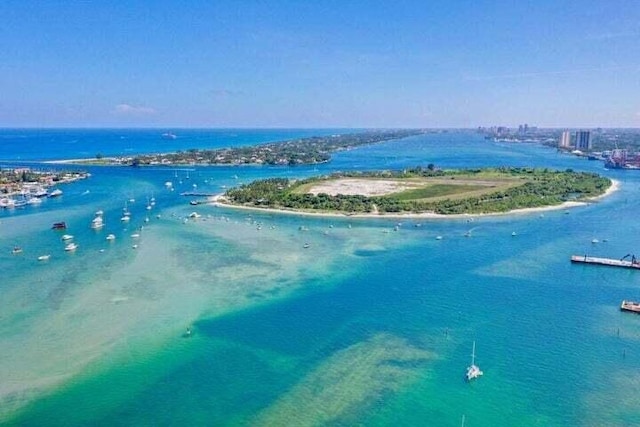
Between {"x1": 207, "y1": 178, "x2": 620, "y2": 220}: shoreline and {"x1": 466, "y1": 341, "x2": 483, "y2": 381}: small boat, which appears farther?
{"x1": 207, "y1": 178, "x2": 620, "y2": 220}: shoreline

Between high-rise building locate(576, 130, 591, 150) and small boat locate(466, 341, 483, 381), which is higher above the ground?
high-rise building locate(576, 130, 591, 150)

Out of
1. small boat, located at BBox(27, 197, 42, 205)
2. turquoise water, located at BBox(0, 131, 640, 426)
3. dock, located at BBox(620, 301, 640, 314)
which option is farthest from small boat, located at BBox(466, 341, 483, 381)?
small boat, located at BBox(27, 197, 42, 205)

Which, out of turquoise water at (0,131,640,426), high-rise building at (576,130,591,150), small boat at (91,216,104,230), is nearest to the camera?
turquoise water at (0,131,640,426)

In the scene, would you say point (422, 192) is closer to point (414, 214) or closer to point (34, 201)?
point (414, 214)

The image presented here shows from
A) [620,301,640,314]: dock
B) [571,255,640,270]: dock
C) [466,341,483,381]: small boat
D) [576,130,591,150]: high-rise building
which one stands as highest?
[576,130,591,150]: high-rise building

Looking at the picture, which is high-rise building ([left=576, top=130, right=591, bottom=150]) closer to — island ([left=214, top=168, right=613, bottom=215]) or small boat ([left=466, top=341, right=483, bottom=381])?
island ([left=214, top=168, right=613, bottom=215])

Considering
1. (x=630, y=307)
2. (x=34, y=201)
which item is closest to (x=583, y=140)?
(x=630, y=307)

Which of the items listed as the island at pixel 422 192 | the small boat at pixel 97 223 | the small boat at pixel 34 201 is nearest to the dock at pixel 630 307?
the island at pixel 422 192
